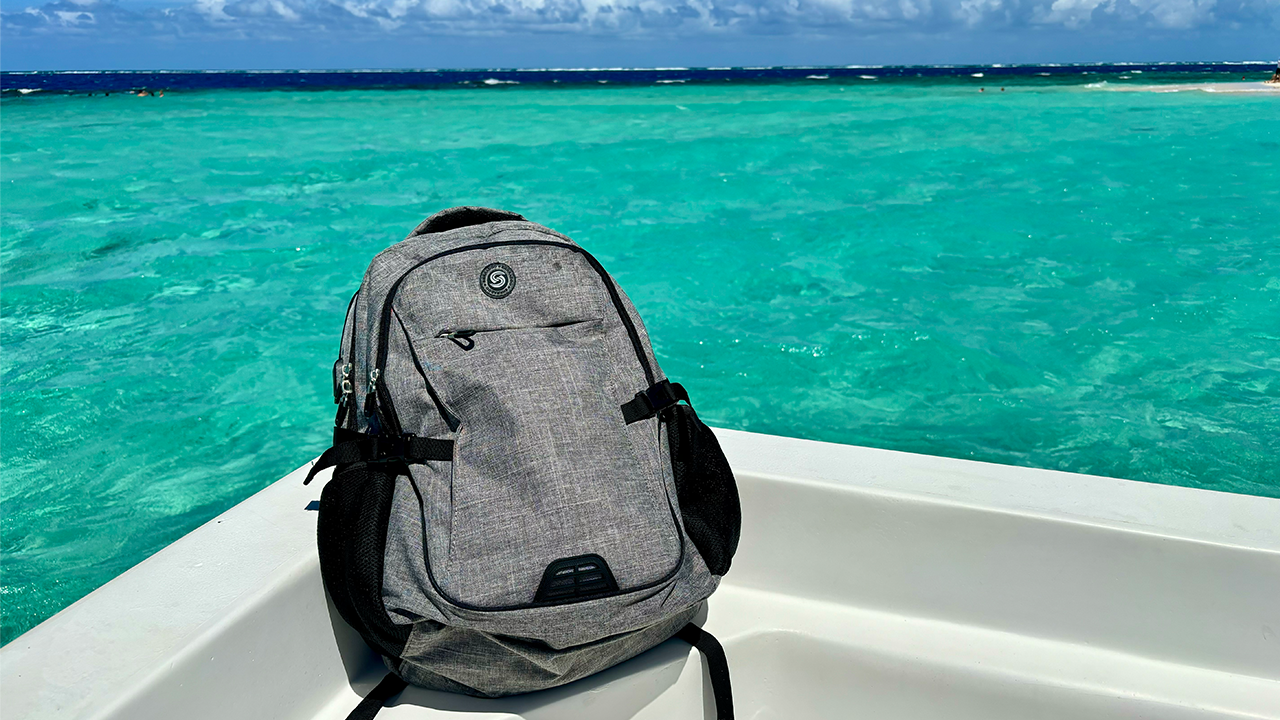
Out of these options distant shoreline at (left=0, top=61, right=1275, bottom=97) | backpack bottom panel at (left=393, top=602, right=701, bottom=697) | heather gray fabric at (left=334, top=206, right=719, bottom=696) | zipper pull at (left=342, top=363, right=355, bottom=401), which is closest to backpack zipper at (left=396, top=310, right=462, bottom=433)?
heather gray fabric at (left=334, top=206, right=719, bottom=696)

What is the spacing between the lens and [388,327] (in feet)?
3.76

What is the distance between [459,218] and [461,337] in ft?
0.93

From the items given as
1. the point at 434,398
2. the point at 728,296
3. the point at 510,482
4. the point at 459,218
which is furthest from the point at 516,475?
the point at 728,296

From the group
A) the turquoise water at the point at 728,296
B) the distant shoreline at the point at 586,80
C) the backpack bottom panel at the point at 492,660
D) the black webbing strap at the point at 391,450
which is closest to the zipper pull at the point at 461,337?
the black webbing strap at the point at 391,450

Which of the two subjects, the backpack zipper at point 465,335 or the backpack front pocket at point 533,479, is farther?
the backpack zipper at point 465,335

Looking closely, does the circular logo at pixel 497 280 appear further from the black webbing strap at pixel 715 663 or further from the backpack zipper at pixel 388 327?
the black webbing strap at pixel 715 663

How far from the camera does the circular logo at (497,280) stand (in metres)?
1.16

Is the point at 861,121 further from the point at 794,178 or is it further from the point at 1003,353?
the point at 1003,353

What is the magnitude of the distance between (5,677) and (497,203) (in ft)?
19.3

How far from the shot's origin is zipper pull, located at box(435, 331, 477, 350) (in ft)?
3.65

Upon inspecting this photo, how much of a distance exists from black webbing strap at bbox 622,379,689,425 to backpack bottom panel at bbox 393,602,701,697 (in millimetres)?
261

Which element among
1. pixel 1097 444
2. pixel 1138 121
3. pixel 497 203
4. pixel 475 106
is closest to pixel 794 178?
pixel 497 203

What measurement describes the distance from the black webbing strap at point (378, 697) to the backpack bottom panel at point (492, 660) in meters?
0.02

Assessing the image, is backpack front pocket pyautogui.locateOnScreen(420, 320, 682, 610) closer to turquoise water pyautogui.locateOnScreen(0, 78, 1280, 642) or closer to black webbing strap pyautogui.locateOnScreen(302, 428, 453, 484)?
black webbing strap pyautogui.locateOnScreen(302, 428, 453, 484)
